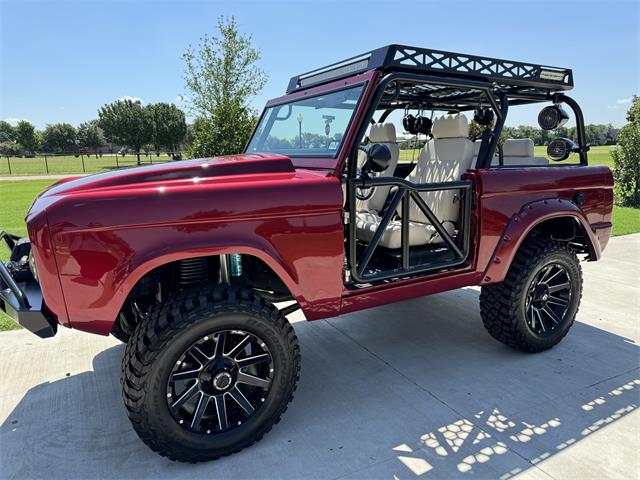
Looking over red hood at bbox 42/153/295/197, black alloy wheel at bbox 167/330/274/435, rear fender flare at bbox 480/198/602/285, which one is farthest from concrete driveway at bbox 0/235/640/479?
red hood at bbox 42/153/295/197

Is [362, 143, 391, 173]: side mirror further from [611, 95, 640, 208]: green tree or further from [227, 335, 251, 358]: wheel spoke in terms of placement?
[611, 95, 640, 208]: green tree

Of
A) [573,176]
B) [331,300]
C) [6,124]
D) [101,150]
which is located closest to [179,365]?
[331,300]

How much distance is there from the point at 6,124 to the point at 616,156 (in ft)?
277

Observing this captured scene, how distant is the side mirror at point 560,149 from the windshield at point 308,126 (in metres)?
2.35

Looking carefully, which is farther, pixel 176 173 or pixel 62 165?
pixel 62 165

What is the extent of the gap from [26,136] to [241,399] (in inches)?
2711

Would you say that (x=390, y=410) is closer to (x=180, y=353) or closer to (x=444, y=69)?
(x=180, y=353)

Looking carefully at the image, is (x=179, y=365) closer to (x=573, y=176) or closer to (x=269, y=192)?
(x=269, y=192)

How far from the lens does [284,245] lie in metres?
2.43

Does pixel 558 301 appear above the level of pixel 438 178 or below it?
below

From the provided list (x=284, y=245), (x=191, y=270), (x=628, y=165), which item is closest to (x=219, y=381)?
(x=191, y=270)

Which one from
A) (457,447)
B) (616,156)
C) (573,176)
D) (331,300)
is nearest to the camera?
(457,447)

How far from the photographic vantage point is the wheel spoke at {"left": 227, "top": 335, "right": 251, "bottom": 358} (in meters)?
2.43

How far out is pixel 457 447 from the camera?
8.17 feet
